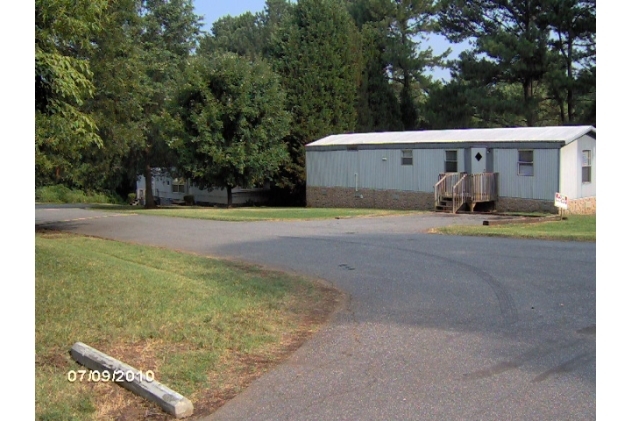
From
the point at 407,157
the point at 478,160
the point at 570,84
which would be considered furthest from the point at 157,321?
the point at 570,84

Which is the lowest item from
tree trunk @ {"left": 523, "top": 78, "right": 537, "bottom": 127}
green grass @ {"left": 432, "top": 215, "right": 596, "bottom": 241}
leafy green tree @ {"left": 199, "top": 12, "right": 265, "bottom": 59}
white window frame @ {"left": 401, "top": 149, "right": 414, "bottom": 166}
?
green grass @ {"left": 432, "top": 215, "right": 596, "bottom": 241}

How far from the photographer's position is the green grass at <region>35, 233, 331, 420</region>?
565cm

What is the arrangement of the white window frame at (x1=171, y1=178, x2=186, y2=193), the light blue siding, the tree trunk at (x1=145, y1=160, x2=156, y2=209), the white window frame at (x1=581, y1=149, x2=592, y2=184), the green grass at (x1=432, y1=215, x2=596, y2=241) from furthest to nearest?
the white window frame at (x1=171, y1=178, x2=186, y2=193), the tree trunk at (x1=145, y1=160, x2=156, y2=209), the white window frame at (x1=581, y1=149, x2=592, y2=184), the light blue siding, the green grass at (x1=432, y1=215, x2=596, y2=241)

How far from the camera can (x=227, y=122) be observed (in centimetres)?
3259

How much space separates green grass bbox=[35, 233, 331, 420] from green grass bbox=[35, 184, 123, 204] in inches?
1651

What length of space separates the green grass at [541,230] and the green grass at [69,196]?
126 ft

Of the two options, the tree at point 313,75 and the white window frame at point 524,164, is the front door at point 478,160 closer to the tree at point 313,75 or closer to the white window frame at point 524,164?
the white window frame at point 524,164

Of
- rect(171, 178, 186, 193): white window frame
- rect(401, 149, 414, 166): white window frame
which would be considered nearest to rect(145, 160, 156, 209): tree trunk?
rect(171, 178, 186, 193): white window frame

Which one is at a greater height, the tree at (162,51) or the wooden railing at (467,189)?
the tree at (162,51)

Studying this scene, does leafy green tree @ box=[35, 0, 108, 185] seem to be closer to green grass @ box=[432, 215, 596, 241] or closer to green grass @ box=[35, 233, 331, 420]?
green grass @ box=[35, 233, 331, 420]

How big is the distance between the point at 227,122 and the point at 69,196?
24.2m

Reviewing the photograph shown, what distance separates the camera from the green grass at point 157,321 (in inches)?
Result: 222

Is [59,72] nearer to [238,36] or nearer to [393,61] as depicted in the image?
[393,61]

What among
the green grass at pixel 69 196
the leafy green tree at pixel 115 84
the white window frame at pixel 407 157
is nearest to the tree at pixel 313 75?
the white window frame at pixel 407 157
